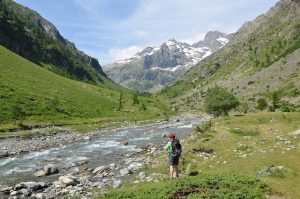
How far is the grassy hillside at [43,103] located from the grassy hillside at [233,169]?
45.7 meters

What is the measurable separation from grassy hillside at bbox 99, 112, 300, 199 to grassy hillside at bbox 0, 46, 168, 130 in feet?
150

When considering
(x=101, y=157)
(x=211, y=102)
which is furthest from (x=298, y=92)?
(x=101, y=157)

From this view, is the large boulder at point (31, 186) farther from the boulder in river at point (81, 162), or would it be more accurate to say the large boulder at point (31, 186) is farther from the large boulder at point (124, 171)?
the boulder in river at point (81, 162)

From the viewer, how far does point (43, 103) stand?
9956 centimetres

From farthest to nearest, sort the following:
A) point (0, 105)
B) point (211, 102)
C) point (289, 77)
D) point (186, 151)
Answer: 1. point (289, 77)
2. point (211, 102)
3. point (0, 105)
4. point (186, 151)

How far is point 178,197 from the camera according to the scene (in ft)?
71.9

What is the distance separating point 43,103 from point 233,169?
78171mm

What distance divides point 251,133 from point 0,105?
57.9 metres

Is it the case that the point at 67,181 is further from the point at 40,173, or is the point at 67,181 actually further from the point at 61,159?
the point at 61,159

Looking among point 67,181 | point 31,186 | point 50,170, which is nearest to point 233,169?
point 67,181

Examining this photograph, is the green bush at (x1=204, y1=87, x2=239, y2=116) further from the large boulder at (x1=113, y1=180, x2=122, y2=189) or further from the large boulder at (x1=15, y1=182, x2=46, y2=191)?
the large boulder at (x1=15, y1=182, x2=46, y2=191)

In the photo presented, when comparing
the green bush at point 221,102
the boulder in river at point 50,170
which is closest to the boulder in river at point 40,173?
the boulder in river at point 50,170

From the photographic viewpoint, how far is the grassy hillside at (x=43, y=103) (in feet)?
281

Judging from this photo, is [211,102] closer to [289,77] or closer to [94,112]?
[94,112]
